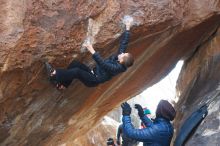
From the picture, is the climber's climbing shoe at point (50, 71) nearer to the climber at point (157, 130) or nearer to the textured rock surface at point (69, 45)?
the textured rock surface at point (69, 45)

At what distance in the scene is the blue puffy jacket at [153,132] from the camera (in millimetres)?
7824

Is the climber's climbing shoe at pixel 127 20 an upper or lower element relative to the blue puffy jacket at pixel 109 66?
upper

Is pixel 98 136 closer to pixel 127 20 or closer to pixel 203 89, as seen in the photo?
pixel 203 89

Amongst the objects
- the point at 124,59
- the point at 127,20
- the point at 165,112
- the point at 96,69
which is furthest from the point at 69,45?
the point at 165,112

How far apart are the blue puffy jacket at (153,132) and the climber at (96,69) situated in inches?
35.6

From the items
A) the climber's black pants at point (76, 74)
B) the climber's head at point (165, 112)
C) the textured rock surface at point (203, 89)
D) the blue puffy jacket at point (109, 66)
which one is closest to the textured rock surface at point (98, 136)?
the textured rock surface at point (203, 89)

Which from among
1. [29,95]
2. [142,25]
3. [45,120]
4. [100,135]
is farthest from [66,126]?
[100,135]

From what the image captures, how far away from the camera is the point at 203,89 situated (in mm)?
10852

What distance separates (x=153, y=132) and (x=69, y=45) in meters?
2.19

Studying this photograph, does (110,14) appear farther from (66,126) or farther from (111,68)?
(66,126)

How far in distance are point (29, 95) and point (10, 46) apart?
1351mm

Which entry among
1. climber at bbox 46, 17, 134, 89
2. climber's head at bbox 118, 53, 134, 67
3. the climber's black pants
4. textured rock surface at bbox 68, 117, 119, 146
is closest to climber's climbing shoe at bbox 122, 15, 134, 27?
climber at bbox 46, 17, 134, 89

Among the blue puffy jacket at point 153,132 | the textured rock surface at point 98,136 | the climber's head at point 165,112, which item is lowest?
the textured rock surface at point 98,136

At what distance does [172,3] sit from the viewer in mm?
9359
